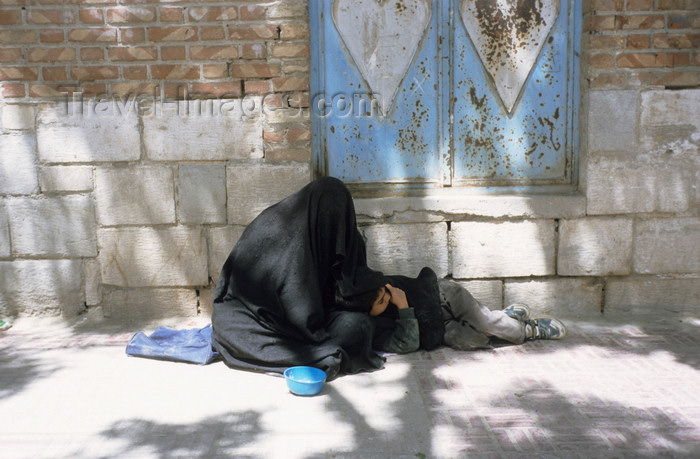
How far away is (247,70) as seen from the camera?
13.1 feet

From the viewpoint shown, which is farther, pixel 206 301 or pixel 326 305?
pixel 206 301

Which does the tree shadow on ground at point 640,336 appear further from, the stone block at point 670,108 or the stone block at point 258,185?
the stone block at point 258,185

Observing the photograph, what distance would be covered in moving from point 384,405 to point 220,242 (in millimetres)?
1752

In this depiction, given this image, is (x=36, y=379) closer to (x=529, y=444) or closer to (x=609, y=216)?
(x=529, y=444)

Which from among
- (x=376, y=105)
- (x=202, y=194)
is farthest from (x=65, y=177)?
(x=376, y=105)

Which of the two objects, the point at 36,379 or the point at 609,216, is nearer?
the point at 36,379

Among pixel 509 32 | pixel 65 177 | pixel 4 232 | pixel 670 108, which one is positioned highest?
pixel 509 32

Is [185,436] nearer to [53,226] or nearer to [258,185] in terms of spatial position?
[258,185]

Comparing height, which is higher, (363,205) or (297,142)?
(297,142)

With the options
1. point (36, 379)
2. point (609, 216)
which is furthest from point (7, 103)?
point (609, 216)

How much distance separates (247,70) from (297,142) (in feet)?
1.81

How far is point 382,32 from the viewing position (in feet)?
13.8

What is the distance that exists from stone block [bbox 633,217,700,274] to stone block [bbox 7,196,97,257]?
366 centimetres

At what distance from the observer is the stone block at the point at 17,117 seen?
4051 mm
